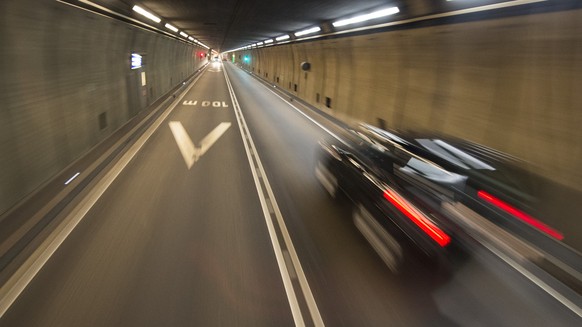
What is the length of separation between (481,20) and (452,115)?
2448 mm

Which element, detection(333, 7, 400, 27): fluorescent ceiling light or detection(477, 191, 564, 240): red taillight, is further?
detection(333, 7, 400, 27): fluorescent ceiling light

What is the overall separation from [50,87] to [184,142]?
16.5 feet

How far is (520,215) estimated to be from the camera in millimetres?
5113

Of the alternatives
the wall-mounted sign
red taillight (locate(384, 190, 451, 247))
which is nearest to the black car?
red taillight (locate(384, 190, 451, 247))

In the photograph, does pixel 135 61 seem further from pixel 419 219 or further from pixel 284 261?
pixel 419 219

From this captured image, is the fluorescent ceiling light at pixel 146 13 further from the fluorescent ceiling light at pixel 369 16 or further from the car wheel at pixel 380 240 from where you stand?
the car wheel at pixel 380 240

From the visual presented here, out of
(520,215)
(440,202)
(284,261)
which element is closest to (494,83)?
(520,215)

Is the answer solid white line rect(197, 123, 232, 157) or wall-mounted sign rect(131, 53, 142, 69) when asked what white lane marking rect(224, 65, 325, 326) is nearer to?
solid white line rect(197, 123, 232, 157)

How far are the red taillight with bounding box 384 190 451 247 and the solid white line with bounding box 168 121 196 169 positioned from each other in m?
6.18

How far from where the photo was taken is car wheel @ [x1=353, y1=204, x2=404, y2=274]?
4.88 m

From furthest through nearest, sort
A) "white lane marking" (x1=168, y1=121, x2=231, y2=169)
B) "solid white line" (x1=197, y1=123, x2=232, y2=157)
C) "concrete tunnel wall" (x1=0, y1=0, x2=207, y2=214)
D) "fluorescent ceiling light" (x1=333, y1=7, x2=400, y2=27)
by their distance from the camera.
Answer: "solid white line" (x1=197, y1=123, x2=232, y2=157) < "white lane marking" (x1=168, y1=121, x2=231, y2=169) < "fluorescent ceiling light" (x1=333, y1=7, x2=400, y2=27) < "concrete tunnel wall" (x1=0, y1=0, x2=207, y2=214)

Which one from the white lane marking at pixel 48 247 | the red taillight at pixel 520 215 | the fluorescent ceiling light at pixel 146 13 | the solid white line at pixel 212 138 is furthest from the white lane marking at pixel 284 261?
the fluorescent ceiling light at pixel 146 13

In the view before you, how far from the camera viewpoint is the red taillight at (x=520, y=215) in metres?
4.90

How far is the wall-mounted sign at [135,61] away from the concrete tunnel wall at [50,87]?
2.07 metres
